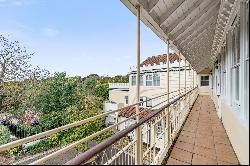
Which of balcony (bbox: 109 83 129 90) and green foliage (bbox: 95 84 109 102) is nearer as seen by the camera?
balcony (bbox: 109 83 129 90)

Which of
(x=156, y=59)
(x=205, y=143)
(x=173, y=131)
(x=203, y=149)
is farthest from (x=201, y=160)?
(x=156, y=59)

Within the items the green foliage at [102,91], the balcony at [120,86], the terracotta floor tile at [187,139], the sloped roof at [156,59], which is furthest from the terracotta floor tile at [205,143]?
the green foliage at [102,91]

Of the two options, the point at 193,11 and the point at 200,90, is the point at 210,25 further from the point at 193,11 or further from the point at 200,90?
the point at 200,90

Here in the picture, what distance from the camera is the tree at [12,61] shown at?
1959 centimetres

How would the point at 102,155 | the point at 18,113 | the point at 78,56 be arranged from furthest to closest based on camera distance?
the point at 78,56 → the point at 18,113 → the point at 102,155

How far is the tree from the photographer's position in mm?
19594

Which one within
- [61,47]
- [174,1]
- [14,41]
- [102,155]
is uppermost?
[61,47]

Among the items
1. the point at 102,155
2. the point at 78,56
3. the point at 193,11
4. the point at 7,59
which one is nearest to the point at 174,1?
the point at 193,11

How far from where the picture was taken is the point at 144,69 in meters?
21.3

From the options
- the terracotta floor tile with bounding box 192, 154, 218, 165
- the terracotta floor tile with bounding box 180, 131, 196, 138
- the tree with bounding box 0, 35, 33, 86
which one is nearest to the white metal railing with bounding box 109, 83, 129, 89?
the tree with bounding box 0, 35, 33, 86

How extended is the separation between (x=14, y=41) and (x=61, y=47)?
28.6 metres

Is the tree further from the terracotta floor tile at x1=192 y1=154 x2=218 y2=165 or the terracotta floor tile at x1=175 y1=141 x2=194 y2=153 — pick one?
the terracotta floor tile at x1=192 y1=154 x2=218 y2=165

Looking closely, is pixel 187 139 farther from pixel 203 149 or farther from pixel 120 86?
pixel 120 86

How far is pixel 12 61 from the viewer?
20297 mm
